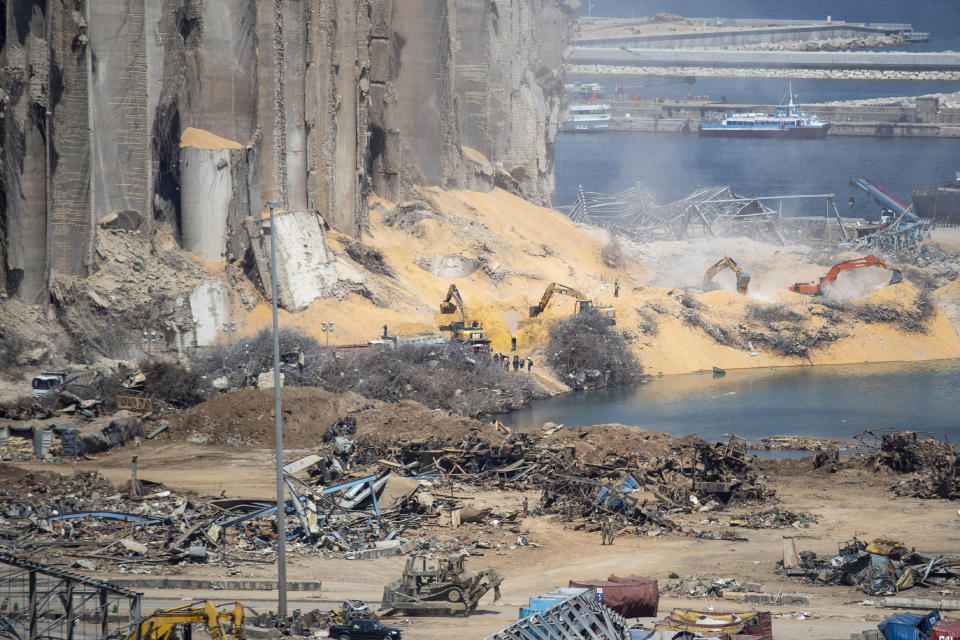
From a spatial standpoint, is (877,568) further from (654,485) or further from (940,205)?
(940,205)

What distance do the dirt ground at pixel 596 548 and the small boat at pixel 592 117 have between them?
14600 centimetres

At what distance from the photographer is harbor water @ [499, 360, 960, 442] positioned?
166ft

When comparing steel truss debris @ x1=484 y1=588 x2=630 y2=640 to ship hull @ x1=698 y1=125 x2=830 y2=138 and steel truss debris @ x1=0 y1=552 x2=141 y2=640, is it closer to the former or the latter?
steel truss debris @ x1=0 y1=552 x2=141 y2=640

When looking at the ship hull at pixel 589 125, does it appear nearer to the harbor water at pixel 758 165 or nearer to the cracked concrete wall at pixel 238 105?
the harbor water at pixel 758 165

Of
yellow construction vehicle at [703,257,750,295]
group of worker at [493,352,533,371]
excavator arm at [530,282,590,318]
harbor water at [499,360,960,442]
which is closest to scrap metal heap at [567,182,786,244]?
yellow construction vehicle at [703,257,750,295]

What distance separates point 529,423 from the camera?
169ft

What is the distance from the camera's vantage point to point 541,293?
7088cm

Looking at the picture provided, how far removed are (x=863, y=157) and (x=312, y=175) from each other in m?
105

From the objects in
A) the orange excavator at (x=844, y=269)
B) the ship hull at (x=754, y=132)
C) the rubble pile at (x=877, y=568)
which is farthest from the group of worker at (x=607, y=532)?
the ship hull at (x=754, y=132)

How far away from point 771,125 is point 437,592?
154 meters

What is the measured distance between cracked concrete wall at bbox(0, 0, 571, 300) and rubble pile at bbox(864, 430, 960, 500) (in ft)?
95.0

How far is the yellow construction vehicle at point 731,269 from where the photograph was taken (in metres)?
73.1

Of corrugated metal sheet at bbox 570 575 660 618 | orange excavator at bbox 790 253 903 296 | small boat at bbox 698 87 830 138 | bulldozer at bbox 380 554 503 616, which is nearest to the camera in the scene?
corrugated metal sheet at bbox 570 575 660 618

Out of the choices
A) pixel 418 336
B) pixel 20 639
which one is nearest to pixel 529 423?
pixel 418 336
